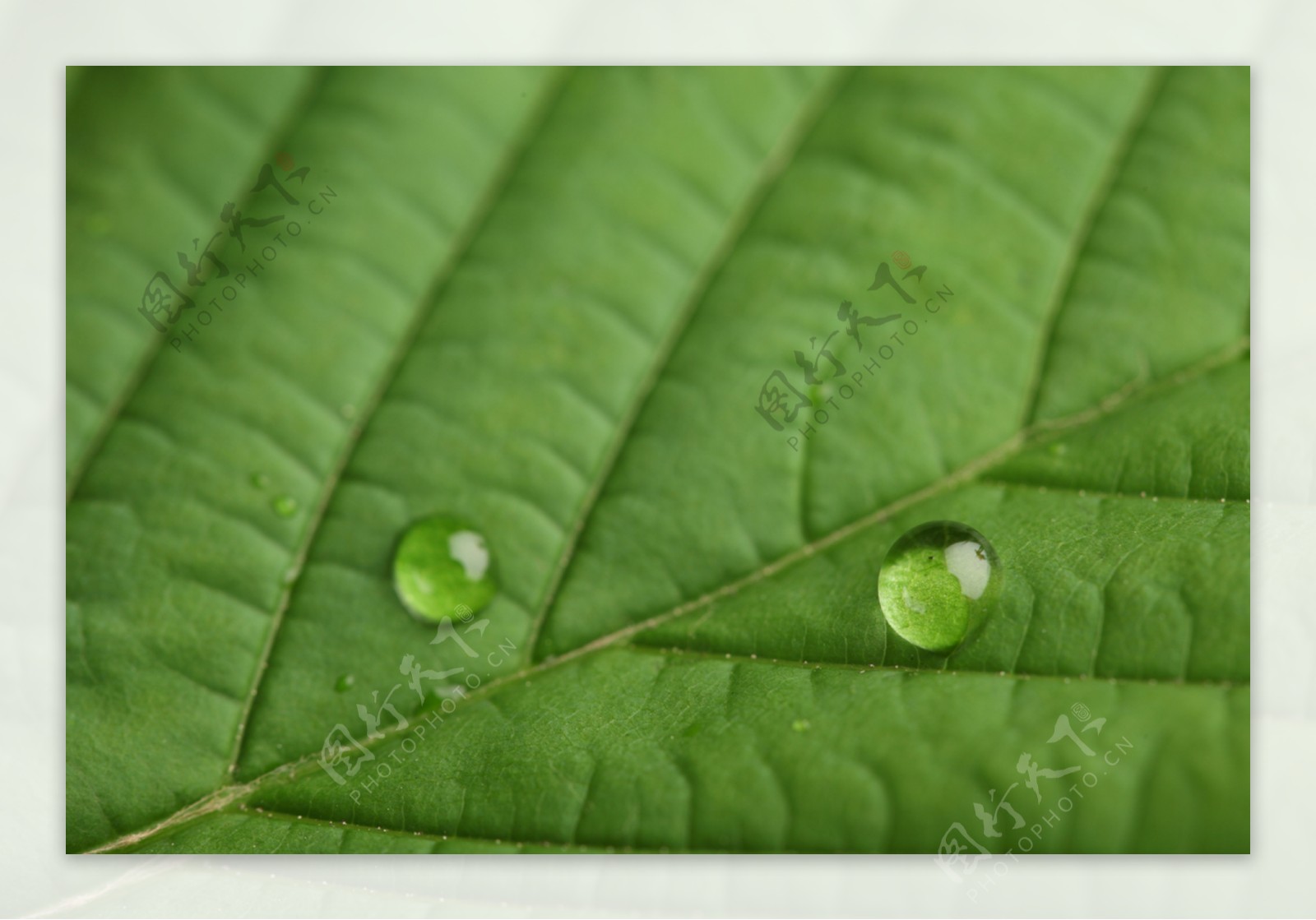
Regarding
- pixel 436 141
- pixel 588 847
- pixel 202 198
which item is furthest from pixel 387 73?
pixel 588 847

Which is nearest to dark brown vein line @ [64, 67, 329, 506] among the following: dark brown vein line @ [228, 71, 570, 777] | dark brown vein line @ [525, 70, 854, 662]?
dark brown vein line @ [228, 71, 570, 777]

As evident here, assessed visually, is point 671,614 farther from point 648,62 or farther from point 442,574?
point 648,62

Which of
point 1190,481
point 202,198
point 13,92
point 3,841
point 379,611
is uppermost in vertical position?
point 13,92

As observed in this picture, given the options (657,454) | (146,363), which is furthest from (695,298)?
(146,363)

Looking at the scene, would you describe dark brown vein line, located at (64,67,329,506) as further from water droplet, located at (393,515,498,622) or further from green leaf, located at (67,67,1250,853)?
water droplet, located at (393,515,498,622)

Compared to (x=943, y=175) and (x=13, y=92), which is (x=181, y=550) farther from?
(x=943, y=175)

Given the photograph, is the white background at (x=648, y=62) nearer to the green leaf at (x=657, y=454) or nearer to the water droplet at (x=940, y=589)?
the green leaf at (x=657, y=454)

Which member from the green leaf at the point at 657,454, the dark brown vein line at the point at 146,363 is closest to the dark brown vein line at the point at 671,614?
the green leaf at the point at 657,454

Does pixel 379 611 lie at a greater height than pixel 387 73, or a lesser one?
lesser
